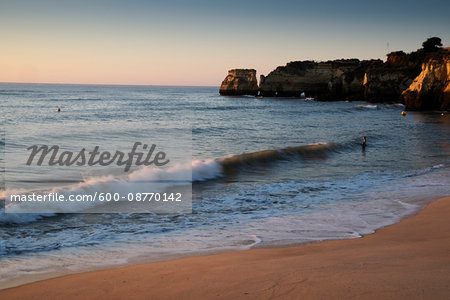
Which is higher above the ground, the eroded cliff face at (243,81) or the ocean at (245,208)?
the eroded cliff face at (243,81)

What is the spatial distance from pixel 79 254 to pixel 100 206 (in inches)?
156

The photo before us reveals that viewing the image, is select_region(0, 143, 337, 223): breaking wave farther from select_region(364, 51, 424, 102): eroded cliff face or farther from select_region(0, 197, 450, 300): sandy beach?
select_region(364, 51, 424, 102): eroded cliff face

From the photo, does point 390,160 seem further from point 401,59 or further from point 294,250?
point 401,59

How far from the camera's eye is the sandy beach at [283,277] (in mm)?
4605

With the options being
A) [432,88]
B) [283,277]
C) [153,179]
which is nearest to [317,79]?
[432,88]

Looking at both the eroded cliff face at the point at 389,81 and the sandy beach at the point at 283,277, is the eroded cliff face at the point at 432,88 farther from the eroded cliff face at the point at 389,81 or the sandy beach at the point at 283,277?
the sandy beach at the point at 283,277

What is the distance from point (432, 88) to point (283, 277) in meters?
49.1

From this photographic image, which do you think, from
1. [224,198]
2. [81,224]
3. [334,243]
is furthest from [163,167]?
[334,243]

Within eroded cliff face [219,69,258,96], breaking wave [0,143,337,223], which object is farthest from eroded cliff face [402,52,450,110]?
eroded cliff face [219,69,258,96]

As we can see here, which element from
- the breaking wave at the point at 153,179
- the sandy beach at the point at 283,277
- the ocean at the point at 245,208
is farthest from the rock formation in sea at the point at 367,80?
the sandy beach at the point at 283,277

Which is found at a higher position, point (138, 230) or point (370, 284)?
point (370, 284)

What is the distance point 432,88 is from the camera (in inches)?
1880

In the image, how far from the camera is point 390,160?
1845 cm

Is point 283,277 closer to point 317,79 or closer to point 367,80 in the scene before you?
point 367,80
